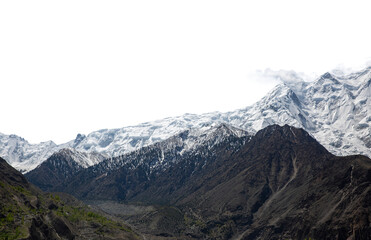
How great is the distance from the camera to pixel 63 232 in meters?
200

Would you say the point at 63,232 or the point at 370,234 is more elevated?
the point at 63,232

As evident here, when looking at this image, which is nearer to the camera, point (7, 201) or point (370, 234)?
point (7, 201)

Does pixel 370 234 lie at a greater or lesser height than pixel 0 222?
lesser

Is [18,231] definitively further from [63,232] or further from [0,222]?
[63,232]

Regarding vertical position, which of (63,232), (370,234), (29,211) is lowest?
(370,234)

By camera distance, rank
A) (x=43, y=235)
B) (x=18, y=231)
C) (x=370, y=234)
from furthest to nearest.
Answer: (x=370, y=234) < (x=43, y=235) < (x=18, y=231)

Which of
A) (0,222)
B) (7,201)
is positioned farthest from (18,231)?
(7,201)

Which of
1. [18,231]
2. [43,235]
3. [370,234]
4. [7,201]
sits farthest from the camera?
[370,234]

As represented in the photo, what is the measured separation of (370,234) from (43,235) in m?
165

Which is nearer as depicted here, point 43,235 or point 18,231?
point 18,231

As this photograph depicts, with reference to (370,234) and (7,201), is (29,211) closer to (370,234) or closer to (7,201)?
(7,201)

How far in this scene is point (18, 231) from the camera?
151750 mm

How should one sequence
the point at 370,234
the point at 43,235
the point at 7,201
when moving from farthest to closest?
1. the point at 370,234
2. the point at 7,201
3. the point at 43,235

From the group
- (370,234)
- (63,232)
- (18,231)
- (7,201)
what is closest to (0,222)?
(18,231)
